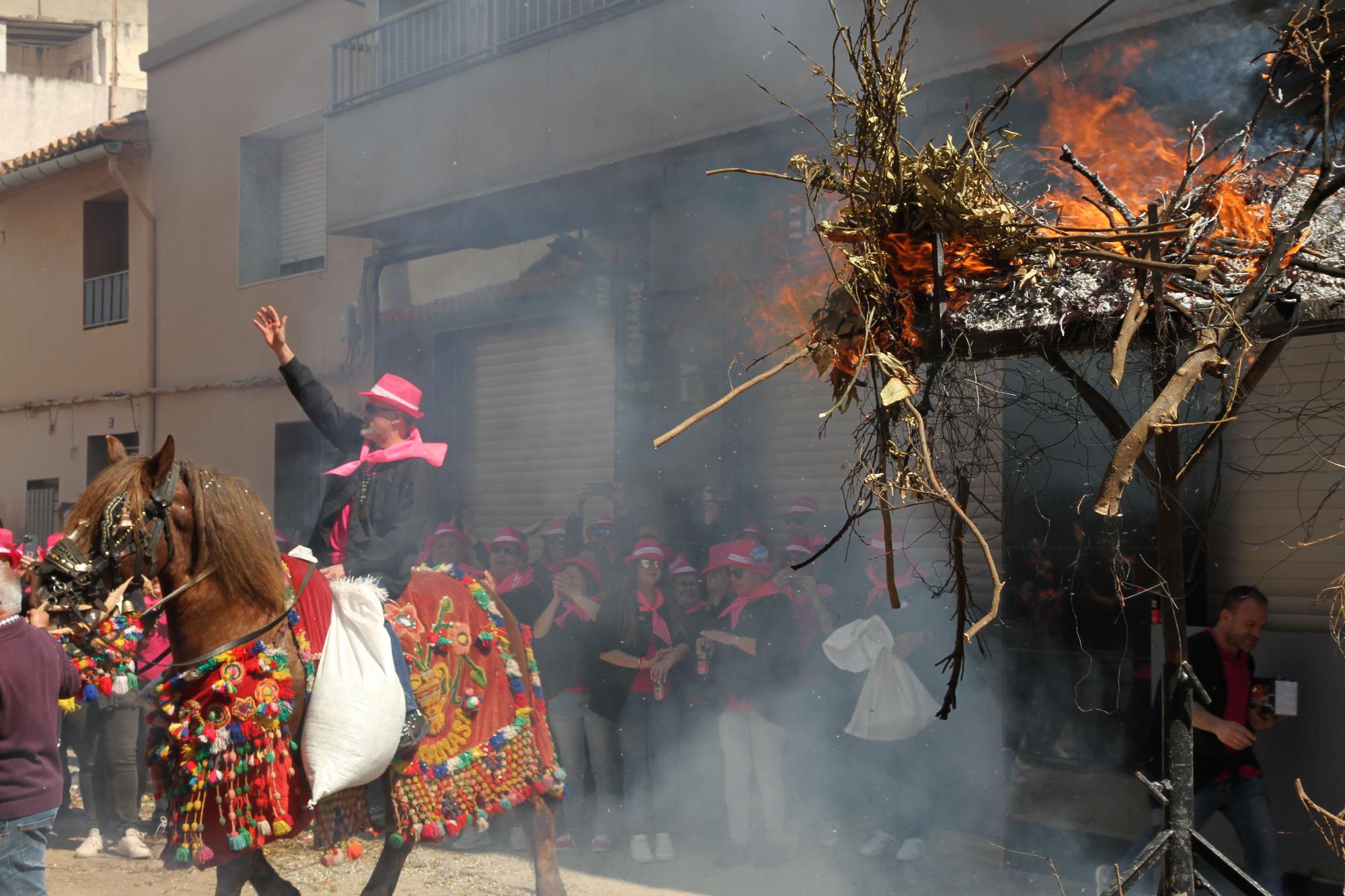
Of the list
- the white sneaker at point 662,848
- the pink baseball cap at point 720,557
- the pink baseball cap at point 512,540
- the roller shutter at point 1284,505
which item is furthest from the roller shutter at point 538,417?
the roller shutter at point 1284,505

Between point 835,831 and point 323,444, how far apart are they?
9048mm

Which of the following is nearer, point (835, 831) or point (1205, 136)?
point (1205, 136)

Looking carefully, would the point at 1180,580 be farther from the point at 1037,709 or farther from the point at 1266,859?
the point at 1037,709

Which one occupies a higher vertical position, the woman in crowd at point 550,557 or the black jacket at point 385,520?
the black jacket at point 385,520

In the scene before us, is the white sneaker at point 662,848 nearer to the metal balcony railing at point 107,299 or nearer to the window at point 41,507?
the metal balcony railing at point 107,299

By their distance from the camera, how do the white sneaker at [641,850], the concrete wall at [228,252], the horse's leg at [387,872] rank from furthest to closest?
the concrete wall at [228,252], the white sneaker at [641,850], the horse's leg at [387,872]

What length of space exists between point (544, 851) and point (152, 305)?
13.2 m

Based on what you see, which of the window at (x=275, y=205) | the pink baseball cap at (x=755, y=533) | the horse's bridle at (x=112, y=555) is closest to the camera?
the horse's bridle at (x=112, y=555)

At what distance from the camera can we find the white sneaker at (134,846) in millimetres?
7816

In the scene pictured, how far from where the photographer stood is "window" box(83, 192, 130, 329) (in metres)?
18.2

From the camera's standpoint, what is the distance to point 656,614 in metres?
7.88

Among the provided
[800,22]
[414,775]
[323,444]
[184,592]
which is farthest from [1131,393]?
[323,444]

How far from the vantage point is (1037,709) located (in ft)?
25.2

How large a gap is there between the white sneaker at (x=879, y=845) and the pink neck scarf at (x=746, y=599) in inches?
60.8
